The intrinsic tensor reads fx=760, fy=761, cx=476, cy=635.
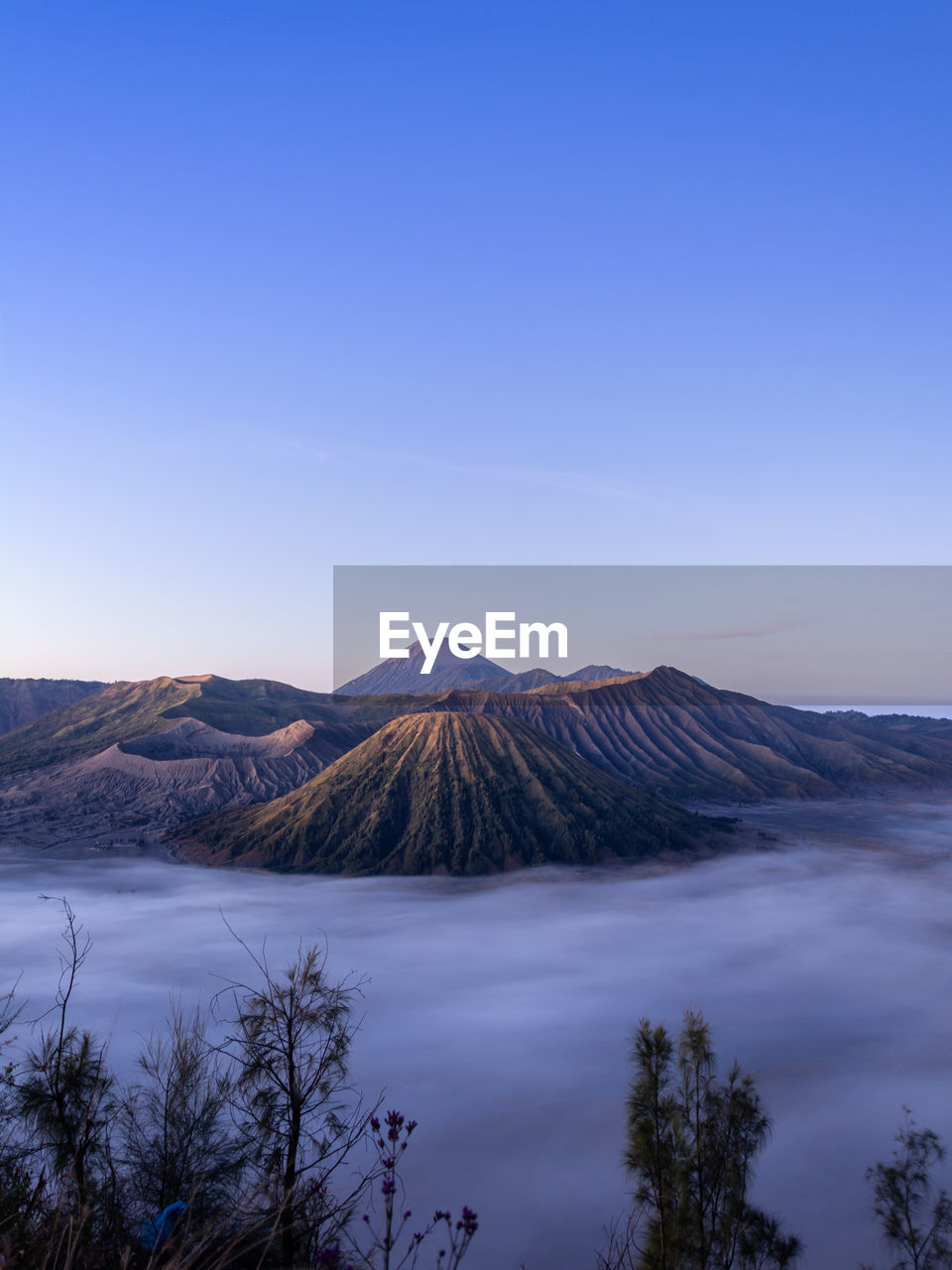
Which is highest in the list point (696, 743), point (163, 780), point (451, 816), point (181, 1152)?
point (696, 743)

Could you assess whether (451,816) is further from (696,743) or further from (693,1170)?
(696,743)

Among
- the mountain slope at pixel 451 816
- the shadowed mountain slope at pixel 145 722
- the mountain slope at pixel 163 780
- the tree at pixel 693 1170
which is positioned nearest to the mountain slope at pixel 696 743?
the mountain slope at pixel 163 780

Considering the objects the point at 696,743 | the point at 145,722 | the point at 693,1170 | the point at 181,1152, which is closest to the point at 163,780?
the point at 145,722

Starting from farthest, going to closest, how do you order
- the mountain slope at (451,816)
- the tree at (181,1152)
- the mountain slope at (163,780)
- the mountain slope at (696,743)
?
1. the mountain slope at (696,743)
2. the mountain slope at (163,780)
3. the mountain slope at (451,816)
4. the tree at (181,1152)

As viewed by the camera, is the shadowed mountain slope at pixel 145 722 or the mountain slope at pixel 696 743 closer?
the mountain slope at pixel 696 743

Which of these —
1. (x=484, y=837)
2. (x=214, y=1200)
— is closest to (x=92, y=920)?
(x=484, y=837)

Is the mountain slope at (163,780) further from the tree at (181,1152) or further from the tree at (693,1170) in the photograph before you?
the tree at (693,1170)
